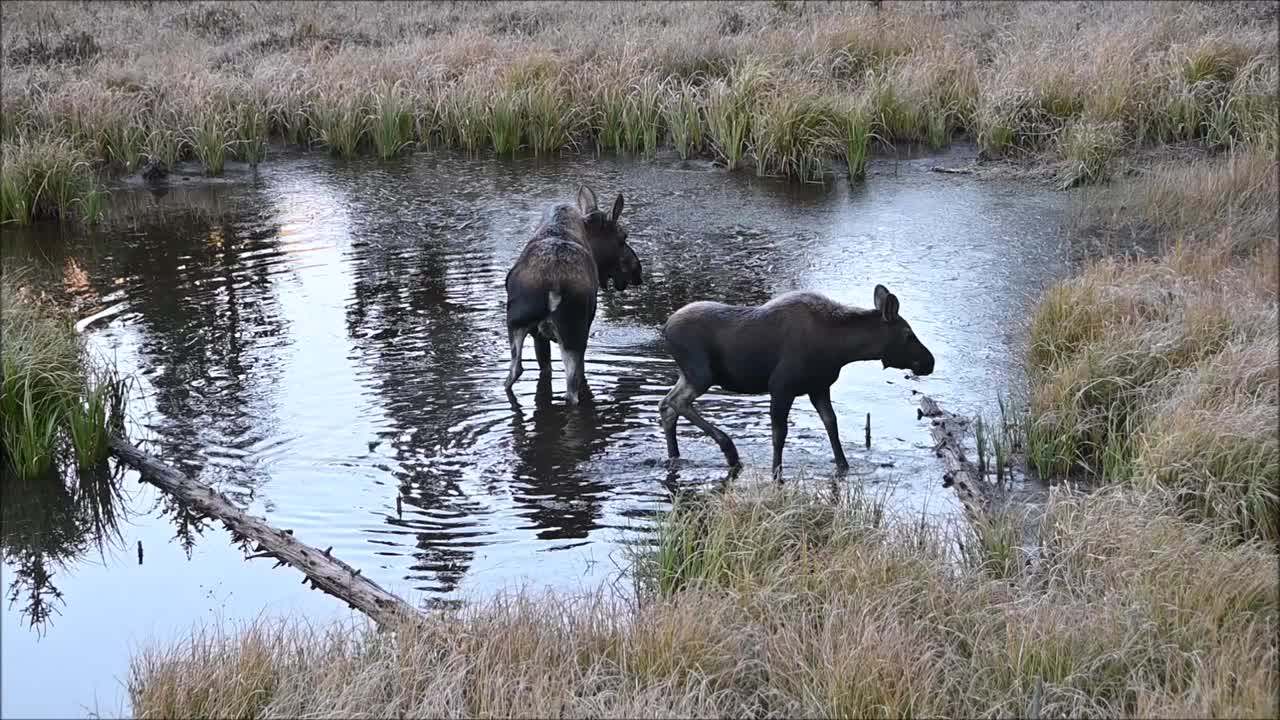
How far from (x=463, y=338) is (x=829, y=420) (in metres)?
3.83

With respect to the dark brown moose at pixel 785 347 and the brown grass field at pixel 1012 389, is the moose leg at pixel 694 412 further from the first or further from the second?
the brown grass field at pixel 1012 389

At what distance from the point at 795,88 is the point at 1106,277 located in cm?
721

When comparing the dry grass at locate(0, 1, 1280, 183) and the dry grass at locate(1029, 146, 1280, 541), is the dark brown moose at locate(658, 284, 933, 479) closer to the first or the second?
the dry grass at locate(1029, 146, 1280, 541)

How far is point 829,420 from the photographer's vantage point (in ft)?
27.9

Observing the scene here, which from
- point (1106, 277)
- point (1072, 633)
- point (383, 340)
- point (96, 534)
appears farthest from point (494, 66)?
point (1072, 633)

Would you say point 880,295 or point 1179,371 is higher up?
point 880,295

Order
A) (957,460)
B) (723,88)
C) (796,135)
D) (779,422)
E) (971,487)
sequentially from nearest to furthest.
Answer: (971,487), (779,422), (957,460), (796,135), (723,88)

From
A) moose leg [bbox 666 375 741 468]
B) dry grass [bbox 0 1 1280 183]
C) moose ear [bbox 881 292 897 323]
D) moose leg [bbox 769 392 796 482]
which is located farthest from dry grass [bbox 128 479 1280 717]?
dry grass [bbox 0 1 1280 183]

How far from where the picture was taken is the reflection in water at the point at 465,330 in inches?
328

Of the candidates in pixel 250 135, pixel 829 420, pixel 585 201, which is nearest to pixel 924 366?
pixel 829 420

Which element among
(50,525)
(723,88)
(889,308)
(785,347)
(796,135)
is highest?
(723,88)

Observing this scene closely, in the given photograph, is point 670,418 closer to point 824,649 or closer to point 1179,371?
point 1179,371

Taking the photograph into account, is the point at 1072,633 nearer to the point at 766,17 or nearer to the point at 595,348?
the point at 595,348

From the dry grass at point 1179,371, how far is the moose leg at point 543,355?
340 cm
